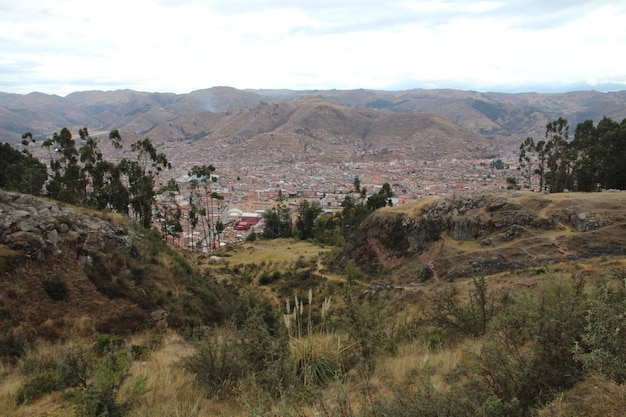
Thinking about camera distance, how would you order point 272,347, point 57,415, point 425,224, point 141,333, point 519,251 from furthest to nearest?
point 425,224, point 519,251, point 141,333, point 272,347, point 57,415

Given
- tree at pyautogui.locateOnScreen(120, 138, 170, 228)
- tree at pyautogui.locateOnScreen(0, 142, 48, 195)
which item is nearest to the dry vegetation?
tree at pyautogui.locateOnScreen(0, 142, 48, 195)

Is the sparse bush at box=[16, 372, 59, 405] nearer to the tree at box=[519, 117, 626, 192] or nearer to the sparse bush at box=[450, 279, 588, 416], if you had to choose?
the sparse bush at box=[450, 279, 588, 416]

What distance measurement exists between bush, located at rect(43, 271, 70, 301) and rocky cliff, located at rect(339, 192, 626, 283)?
589 inches

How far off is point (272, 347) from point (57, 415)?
2485 mm

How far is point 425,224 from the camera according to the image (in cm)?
2195

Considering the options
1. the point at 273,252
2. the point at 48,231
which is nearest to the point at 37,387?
the point at 48,231

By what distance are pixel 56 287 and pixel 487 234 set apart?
18.7 m

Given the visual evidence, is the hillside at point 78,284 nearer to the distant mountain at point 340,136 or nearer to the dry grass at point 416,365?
the dry grass at point 416,365

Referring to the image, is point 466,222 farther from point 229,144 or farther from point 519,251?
point 229,144

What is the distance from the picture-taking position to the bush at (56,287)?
1012 cm

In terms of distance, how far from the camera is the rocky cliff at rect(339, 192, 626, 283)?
16656 millimetres

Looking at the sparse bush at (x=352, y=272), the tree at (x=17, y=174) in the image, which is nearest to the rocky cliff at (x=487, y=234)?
the sparse bush at (x=352, y=272)

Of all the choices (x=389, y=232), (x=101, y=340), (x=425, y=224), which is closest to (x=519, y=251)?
(x=425, y=224)

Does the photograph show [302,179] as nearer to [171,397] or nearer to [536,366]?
[171,397]
